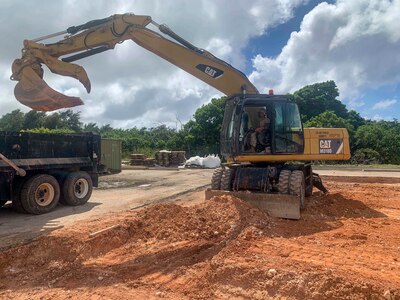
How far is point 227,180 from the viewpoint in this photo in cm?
903

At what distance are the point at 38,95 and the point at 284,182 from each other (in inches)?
225

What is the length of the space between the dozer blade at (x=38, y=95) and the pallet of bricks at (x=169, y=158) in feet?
65.1

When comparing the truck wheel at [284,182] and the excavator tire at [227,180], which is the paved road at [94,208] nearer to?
the excavator tire at [227,180]

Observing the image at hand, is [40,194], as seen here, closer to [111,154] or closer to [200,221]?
[200,221]

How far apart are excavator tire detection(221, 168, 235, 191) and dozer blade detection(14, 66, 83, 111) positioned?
12.7 feet

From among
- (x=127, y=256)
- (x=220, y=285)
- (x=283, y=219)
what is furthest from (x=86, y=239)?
(x=283, y=219)

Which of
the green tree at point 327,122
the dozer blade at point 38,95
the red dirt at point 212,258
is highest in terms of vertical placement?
the green tree at point 327,122

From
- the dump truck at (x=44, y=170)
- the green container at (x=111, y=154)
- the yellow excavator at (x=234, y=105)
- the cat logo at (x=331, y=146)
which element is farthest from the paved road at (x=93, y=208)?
the green container at (x=111, y=154)

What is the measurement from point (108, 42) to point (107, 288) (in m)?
6.25

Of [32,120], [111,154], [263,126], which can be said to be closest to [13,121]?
[32,120]

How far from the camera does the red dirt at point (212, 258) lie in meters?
4.25

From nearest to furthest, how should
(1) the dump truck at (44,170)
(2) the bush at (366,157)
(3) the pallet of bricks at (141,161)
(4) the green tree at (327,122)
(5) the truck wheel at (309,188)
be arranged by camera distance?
1. (1) the dump truck at (44,170)
2. (5) the truck wheel at (309,188)
3. (3) the pallet of bricks at (141,161)
4. (2) the bush at (366,157)
5. (4) the green tree at (327,122)

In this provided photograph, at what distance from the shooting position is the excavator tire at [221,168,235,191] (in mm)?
8992

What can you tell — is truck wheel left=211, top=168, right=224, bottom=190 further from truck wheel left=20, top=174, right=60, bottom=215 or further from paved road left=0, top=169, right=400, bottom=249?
truck wheel left=20, top=174, right=60, bottom=215
